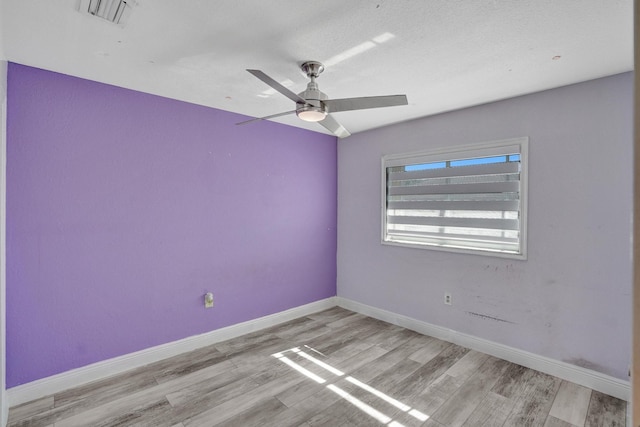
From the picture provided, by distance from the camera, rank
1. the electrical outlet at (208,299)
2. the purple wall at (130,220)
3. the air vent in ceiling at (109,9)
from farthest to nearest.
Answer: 1. the electrical outlet at (208,299)
2. the purple wall at (130,220)
3. the air vent in ceiling at (109,9)

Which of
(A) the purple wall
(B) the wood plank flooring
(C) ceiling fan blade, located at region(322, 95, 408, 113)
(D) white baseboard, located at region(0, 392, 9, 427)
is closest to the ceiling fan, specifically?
(C) ceiling fan blade, located at region(322, 95, 408, 113)

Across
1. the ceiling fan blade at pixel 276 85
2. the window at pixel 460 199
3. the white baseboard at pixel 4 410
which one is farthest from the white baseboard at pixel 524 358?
the white baseboard at pixel 4 410

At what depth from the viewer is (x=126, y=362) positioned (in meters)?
2.56

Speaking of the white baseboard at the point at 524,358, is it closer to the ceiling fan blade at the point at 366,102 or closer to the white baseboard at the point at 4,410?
the ceiling fan blade at the point at 366,102

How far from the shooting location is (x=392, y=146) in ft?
11.8

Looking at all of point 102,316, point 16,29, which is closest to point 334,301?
point 102,316

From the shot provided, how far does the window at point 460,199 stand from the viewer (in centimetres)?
277

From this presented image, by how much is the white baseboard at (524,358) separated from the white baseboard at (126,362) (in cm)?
132

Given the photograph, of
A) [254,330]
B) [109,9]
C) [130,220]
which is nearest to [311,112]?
[109,9]

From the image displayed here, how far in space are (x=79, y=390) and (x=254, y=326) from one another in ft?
4.95

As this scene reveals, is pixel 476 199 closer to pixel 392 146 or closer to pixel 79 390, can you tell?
pixel 392 146

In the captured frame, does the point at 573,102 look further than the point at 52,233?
Yes

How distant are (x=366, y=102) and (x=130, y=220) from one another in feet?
6.82

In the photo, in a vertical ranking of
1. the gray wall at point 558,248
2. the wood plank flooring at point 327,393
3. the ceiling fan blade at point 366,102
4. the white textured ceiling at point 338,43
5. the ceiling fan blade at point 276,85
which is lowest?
the wood plank flooring at point 327,393
